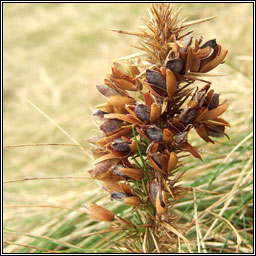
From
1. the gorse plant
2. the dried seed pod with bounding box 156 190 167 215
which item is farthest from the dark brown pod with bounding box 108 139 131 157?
the dried seed pod with bounding box 156 190 167 215

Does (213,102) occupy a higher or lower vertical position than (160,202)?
higher

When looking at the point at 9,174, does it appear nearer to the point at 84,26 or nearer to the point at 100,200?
the point at 100,200

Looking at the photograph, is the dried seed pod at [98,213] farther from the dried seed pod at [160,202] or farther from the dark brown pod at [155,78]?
the dark brown pod at [155,78]

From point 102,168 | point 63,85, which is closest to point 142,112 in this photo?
point 102,168

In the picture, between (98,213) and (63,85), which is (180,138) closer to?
(98,213)

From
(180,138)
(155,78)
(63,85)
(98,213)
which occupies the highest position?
(63,85)

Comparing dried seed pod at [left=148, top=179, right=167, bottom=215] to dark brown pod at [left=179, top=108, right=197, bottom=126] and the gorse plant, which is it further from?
dark brown pod at [left=179, top=108, right=197, bottom=126]

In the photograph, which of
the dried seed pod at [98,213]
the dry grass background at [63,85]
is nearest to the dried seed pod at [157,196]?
the dried seed pod at [98,213]
